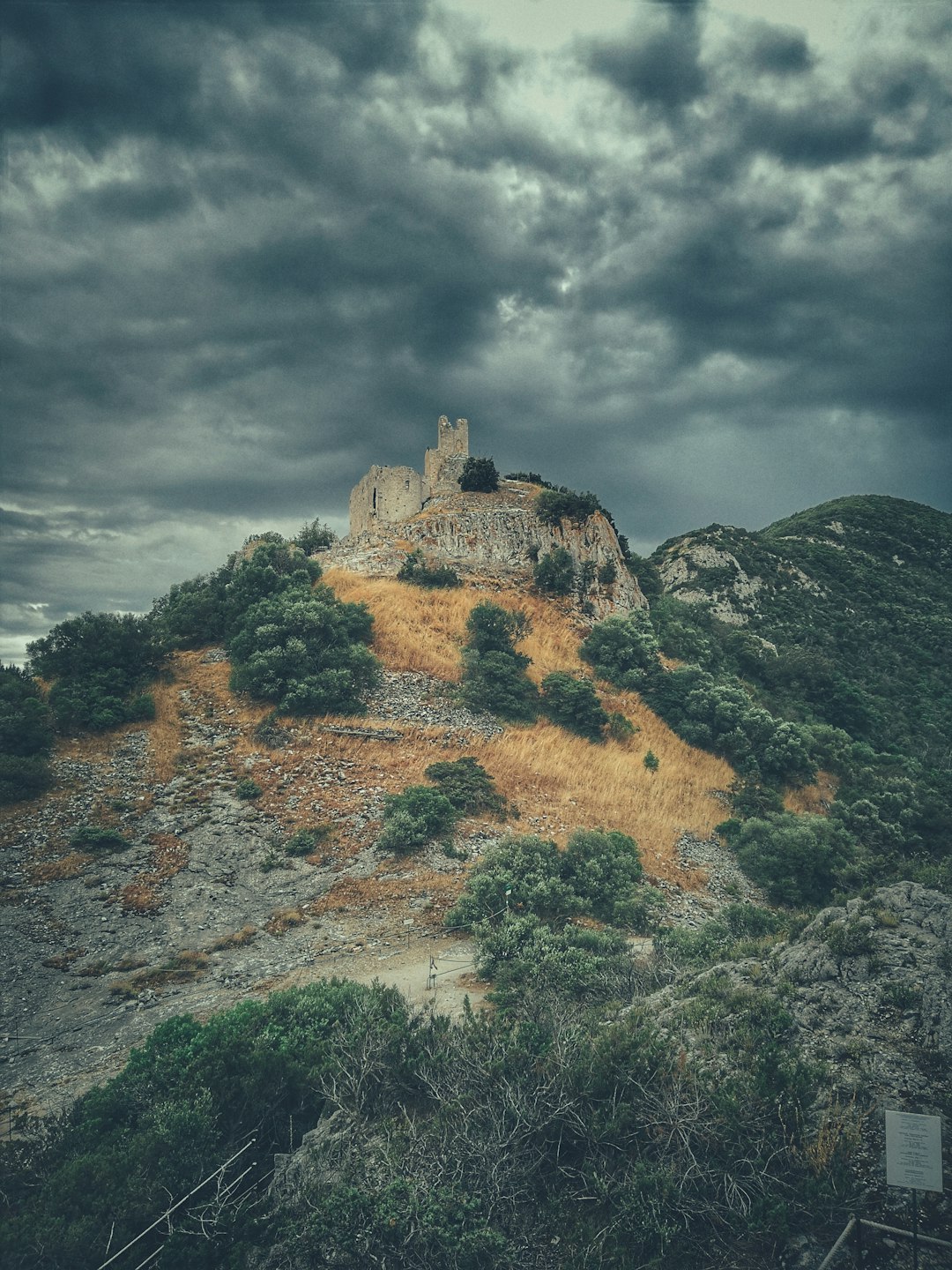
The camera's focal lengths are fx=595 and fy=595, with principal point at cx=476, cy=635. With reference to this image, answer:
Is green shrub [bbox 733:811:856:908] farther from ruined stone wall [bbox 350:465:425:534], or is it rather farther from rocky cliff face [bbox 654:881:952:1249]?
ruined stone wall [bbox 350:465:425:534]

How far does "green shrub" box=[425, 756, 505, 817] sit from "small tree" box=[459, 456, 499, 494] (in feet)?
73.9

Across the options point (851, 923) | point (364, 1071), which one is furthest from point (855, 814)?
point (364, 1071)

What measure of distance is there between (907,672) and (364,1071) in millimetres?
48459

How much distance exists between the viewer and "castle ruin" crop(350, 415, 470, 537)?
40.0 m

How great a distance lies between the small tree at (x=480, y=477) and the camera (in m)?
39.3

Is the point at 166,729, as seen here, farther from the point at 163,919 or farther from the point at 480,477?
the point at 480,477

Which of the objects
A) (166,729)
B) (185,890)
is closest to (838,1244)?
(185,890)

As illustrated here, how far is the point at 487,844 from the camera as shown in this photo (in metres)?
18.4

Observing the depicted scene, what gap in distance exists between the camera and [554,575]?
115 feet

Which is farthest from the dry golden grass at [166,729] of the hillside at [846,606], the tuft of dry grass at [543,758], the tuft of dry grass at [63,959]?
the hillside at [846,606]

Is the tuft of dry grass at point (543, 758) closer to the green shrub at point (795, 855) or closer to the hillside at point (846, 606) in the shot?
the green shrub at point (795, 855)

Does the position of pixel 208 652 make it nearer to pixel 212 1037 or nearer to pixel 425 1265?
pixel 212 1037

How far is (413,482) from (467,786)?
25.4 meters

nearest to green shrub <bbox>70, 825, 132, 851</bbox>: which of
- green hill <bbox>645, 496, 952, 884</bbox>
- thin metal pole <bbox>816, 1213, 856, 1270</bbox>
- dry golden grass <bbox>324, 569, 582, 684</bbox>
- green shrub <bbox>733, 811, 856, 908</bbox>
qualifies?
dry golden grass <bbox>324, 569, 582, 684</bbox>
